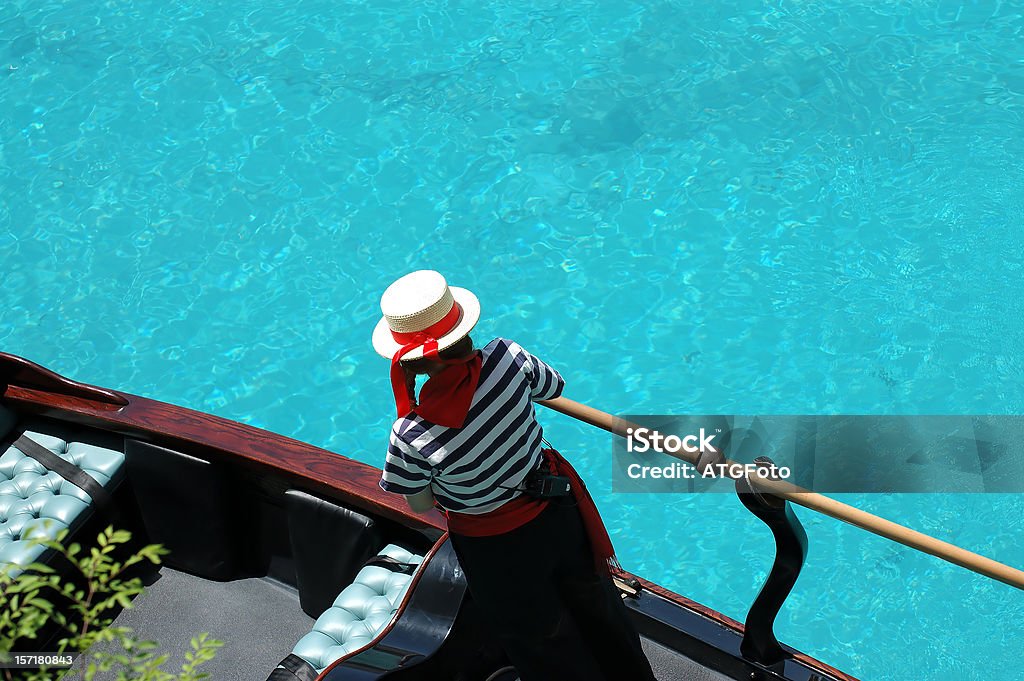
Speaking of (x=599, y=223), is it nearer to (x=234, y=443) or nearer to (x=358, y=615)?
(x=234, y=443)

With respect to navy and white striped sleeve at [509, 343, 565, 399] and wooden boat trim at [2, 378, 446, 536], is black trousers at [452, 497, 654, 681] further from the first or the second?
wooden boat trim at [2, 378, 446, 536]

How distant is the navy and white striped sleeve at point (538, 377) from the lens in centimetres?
222

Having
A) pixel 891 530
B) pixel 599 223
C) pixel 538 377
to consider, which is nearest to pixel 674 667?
pixel 891 530

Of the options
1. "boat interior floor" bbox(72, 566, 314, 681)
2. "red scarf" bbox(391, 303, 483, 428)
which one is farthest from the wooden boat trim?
"red scarf" bbox(391, 303, 483, 428)

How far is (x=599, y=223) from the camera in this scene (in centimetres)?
565

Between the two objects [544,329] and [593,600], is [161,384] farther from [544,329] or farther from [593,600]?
[593,600]

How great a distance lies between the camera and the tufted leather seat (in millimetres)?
3500

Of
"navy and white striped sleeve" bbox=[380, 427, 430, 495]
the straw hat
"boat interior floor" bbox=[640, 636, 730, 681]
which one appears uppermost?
the straw hat

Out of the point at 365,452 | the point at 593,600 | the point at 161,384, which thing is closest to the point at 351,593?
the point at 593,600

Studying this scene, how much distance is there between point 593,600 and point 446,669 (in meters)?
0.55

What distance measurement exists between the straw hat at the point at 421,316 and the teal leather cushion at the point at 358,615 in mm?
1034

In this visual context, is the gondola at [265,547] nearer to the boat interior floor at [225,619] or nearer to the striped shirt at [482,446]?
the boat interior floor at [225,619]

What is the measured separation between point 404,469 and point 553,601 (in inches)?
20.2

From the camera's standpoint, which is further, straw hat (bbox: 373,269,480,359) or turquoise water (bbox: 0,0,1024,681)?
turquoise water (bbox: 0,0,1024,681)
